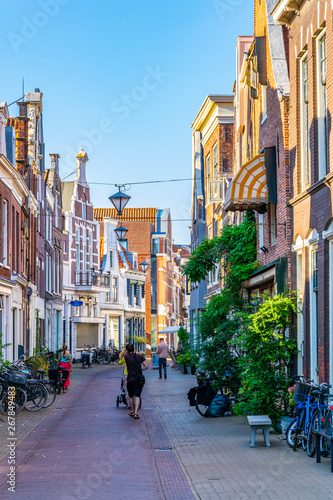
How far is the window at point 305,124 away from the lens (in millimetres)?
14562

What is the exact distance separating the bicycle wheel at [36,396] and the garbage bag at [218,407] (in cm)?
422

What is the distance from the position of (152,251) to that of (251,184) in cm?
6454

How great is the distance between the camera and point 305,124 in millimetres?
14766

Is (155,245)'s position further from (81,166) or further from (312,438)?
(312,438)

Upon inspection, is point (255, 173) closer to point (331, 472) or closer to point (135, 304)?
point (331, 472)

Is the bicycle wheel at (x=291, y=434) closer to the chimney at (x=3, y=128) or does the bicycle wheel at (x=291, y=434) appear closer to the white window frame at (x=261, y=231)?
the white window frame at (x=261, y=231)

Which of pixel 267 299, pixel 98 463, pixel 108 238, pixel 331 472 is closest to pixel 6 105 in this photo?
pixel 267 299

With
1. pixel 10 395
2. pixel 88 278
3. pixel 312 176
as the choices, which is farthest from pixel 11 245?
pixel 88 278

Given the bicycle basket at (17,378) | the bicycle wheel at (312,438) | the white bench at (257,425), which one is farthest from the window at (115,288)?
the bicycle wheel at (312,438)

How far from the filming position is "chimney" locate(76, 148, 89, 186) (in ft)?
186

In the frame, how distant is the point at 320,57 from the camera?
13727mm

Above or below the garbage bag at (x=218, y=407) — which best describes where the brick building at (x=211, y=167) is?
above

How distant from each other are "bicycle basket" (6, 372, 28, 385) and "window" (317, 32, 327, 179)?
826 cm

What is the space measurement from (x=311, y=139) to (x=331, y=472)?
21.0 ft
